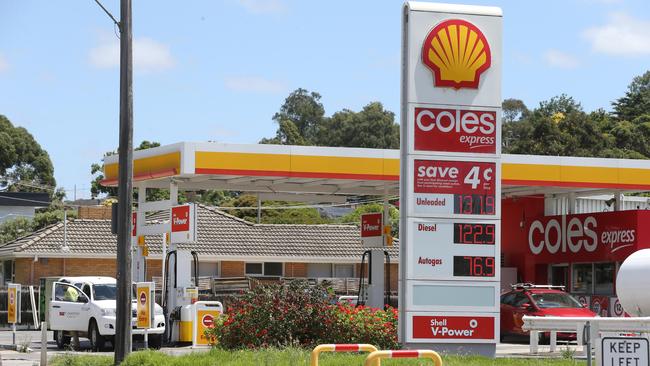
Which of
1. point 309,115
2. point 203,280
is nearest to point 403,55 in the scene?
point 203,280

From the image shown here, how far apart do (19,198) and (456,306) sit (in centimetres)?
5734

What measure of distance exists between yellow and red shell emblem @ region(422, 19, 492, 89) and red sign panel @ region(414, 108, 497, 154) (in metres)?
0.52

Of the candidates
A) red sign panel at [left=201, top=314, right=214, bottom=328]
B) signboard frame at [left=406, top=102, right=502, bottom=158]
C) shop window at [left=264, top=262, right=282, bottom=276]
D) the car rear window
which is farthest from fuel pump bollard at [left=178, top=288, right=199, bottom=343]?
shop window at [left=264, top=262, right=282, bottom=276]

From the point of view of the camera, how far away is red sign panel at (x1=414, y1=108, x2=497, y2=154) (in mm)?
21391

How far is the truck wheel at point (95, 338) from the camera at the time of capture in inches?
1146

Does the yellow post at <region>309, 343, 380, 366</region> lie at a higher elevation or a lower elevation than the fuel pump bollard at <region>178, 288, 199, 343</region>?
higher

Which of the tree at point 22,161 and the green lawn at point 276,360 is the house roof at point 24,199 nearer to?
the tree at point 22,161

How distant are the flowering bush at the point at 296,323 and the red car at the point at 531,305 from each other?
8.59 metres

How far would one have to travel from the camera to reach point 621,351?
12867 mm

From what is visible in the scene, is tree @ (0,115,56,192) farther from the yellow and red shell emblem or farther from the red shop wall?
the yellow and red shell emblem

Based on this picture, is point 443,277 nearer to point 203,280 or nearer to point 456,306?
point 456,306

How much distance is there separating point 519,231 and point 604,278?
436 centimetres

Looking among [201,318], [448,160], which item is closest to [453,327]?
[448,160]

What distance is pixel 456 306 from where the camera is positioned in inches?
838
